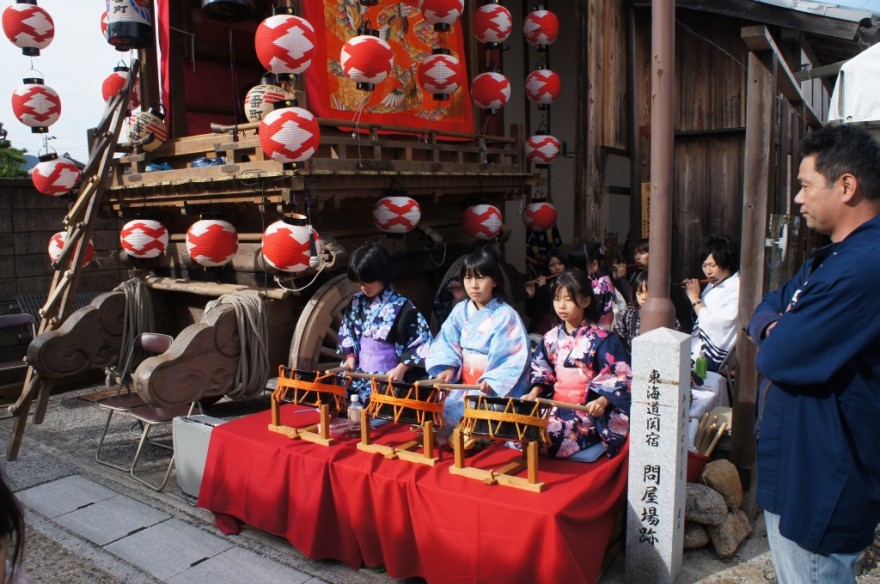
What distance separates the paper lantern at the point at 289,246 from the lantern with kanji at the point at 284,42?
1.19m

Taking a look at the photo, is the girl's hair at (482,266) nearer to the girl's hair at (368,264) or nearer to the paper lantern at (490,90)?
the girl's hair at (368,264)

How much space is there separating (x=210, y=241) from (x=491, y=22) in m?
3.99

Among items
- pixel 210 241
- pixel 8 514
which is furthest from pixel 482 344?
pixel 8 514

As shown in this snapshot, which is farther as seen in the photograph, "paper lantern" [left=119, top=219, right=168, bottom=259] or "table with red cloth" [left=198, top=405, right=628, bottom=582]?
"paper lantern" [left=119, top=219, right=168, bottom=259]

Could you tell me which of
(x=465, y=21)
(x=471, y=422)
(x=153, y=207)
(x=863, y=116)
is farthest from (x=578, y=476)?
(x=465, y=21)

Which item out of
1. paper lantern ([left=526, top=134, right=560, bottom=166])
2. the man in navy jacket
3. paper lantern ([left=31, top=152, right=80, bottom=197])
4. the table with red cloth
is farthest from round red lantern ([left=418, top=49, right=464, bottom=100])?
the man in navy jacket

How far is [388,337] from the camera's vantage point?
464cm

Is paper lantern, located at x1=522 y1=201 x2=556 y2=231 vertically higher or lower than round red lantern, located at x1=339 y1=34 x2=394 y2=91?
lower

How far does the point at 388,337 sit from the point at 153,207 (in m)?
3.42

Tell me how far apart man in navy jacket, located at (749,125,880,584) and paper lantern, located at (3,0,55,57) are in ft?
22.3

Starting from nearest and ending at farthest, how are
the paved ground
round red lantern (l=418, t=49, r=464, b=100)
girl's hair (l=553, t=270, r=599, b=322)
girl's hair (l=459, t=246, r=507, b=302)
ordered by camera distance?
1. the paved ground
2. girl's hair (l=553, t=270, r=599, b=322)
3. girl's hair (l=459, t=246, r=507, b=302)
4. round red lantern (l=418, t=49, r=464, b=100)

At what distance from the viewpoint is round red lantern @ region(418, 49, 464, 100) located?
6.21 metres

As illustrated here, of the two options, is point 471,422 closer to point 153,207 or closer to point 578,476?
point 578,476

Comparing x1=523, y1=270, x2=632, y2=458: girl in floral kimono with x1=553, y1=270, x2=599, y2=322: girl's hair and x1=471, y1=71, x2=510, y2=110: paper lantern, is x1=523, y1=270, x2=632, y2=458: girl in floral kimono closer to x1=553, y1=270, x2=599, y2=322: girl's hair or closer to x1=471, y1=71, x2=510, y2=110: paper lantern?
x1=553, y1=270, x2=599, y2=322: girl's hair
